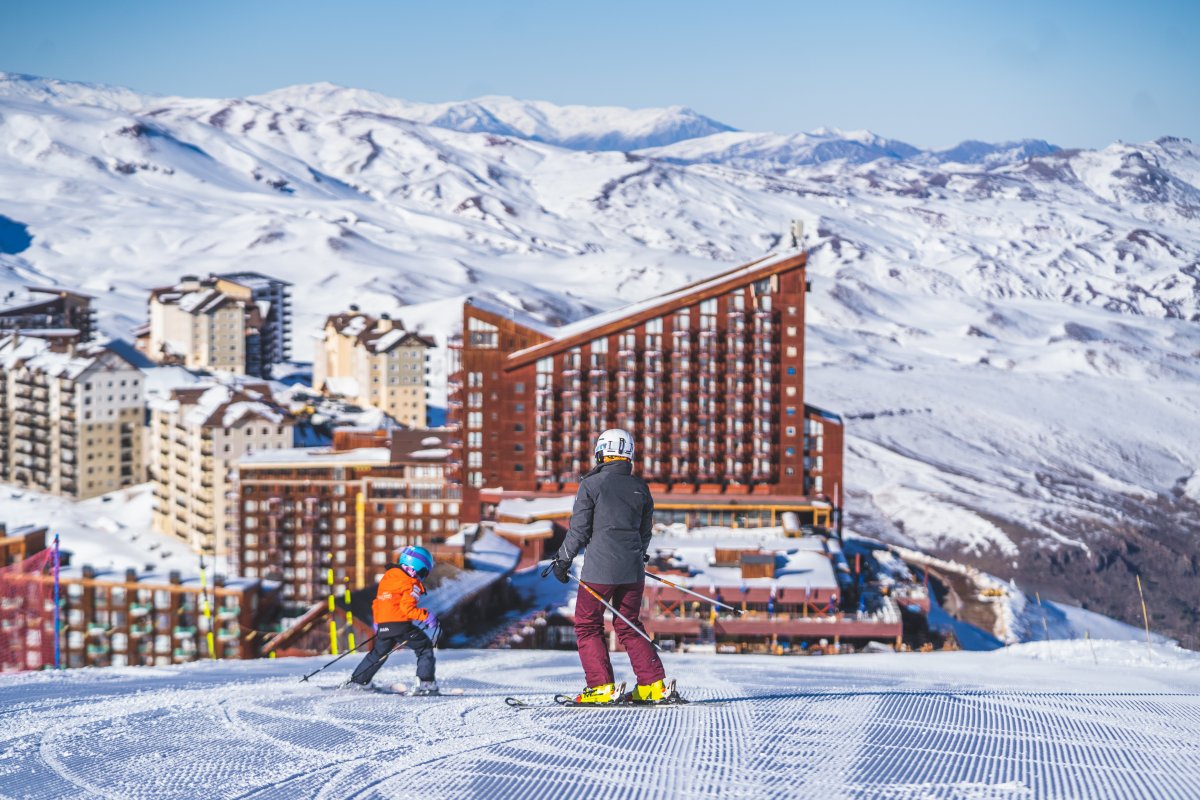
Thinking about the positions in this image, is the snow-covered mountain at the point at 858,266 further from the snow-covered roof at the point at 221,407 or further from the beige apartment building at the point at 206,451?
the beige apartment building at the point at 206,451

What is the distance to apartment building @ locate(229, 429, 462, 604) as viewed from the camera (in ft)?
129

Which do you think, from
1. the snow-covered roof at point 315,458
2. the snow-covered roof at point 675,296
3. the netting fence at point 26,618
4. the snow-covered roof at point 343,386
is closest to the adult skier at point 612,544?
the netting fence at point 26,618

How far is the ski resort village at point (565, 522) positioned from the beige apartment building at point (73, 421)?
16 centimetres

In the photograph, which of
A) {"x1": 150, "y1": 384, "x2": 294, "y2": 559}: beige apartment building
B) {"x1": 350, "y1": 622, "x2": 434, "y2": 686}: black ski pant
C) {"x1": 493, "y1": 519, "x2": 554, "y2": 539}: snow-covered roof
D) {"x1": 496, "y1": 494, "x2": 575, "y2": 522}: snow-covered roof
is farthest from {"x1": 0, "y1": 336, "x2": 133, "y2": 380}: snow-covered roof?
{"x1": 350, "y1": 622, "x2": 434, "y2": 686}: black ski pant

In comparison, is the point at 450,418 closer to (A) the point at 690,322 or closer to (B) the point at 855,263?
(A) the point at 690,322

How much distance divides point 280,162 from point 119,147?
27.5 meters

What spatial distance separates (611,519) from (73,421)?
47067mm

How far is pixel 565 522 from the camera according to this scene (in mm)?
34844

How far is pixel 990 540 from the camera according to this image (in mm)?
45000

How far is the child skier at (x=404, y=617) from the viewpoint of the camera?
7.20 m

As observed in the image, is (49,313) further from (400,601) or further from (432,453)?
(400,601)

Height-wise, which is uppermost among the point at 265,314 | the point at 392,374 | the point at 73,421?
the point at 265,314

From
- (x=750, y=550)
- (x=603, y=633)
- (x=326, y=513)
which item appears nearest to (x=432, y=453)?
(x=326, y=513)

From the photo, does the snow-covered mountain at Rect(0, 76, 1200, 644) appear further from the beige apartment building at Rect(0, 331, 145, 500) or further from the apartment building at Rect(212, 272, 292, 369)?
the beige apartment building at Rect(0, 331, 145, 500)
